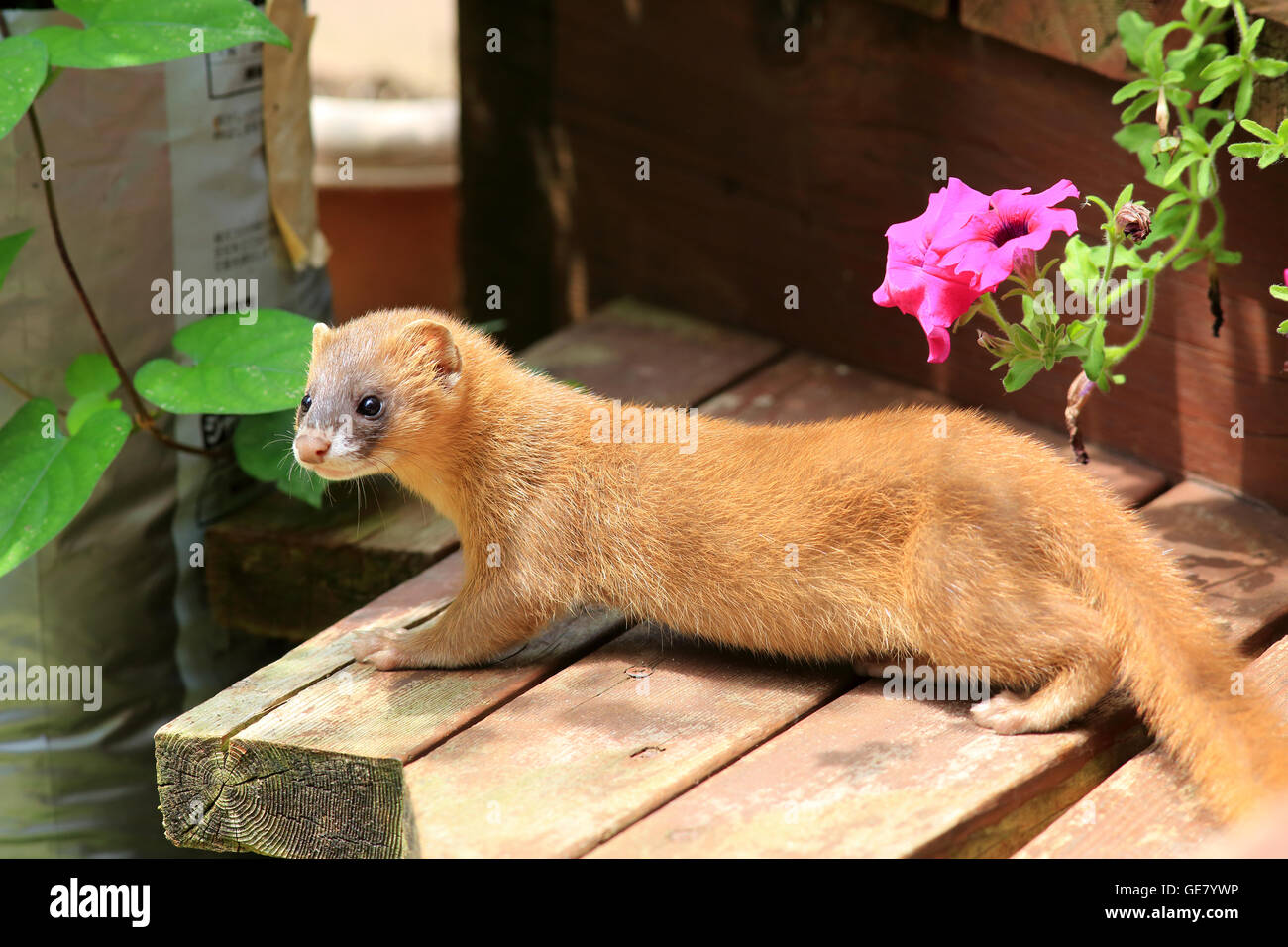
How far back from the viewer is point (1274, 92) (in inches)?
115

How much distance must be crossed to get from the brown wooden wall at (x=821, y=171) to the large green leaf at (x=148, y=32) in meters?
1.58

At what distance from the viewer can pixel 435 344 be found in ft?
9.60

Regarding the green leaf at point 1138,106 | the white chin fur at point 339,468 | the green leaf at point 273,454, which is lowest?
the green leaf at point 273,454

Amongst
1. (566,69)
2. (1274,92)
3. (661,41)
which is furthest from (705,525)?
(566,69)

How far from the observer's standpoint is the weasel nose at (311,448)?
279cm

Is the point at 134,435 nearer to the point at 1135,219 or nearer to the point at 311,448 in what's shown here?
the point at 311,448

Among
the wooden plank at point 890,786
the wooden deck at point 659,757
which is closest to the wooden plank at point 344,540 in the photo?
the wooden deck at point 659,757

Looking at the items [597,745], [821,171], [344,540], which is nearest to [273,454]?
[344,540]

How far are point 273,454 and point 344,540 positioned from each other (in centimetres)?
27

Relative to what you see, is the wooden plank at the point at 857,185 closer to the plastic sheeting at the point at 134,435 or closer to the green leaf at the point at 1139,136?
the green leaf at the point at 1139,136

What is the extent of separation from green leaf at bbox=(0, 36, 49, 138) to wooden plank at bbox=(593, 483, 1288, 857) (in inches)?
70.6

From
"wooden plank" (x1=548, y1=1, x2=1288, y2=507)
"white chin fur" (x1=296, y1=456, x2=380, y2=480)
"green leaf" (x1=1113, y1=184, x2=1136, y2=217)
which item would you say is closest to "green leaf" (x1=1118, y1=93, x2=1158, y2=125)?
"green leaf" (x1=1113, y1=184, x2=1136, y2=217)
